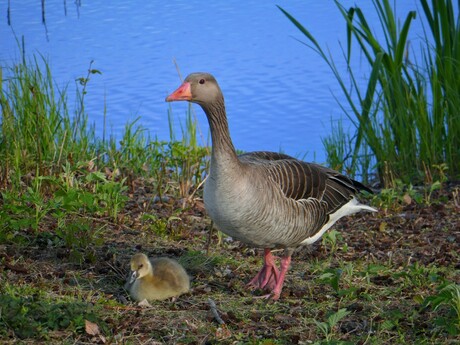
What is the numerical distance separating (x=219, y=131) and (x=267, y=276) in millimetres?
1106

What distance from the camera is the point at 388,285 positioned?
587cm

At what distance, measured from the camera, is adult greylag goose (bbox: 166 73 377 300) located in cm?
543

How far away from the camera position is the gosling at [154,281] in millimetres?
5430

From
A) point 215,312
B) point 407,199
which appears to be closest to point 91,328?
point 215,312

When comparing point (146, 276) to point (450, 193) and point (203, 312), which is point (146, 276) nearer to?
point (203, 312)

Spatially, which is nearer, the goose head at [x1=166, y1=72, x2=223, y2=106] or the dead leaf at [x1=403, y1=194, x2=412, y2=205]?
the goose head at [x1=166, y1=72, x2=223, y2=106]

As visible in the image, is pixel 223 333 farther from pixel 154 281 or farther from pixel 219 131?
pixel 219 131

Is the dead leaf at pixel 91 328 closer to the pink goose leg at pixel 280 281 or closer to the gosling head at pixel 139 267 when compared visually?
the gosling head at pixel 139 267

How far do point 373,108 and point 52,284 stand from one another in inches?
175

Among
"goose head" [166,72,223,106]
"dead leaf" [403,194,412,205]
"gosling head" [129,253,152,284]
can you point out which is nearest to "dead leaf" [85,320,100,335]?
"gosling head" [129,253,152,284]

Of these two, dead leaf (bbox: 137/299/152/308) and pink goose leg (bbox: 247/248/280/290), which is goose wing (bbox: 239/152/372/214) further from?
dead leaf (bbox: 137/299/152/308)

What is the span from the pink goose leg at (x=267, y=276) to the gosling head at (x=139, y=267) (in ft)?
2.58

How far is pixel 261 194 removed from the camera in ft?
18.2

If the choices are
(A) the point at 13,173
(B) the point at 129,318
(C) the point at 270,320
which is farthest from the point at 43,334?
(A) the point at 13,173
